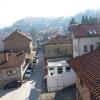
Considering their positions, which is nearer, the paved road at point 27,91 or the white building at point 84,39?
the paved road at point 27,91

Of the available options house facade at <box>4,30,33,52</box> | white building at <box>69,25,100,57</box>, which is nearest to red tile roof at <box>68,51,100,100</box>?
white building at <box>69,25,100,57</box>

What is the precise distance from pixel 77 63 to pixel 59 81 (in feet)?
62.0

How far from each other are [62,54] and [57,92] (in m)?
23.7

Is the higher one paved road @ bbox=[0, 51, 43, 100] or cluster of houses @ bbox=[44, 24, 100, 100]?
cluster of houses @ bbox=[44, 24, 100, 100]

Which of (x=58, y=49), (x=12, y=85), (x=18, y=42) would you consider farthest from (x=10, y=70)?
(x=18, y=42)

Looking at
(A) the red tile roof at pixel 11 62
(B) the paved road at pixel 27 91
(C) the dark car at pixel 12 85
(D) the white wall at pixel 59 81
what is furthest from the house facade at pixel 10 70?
(D) the white wall at pixel 59 81

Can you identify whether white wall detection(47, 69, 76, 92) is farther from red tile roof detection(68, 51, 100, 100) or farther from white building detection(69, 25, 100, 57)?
red tile roof detection(68, 51, 100, 100)

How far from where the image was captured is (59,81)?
1417 inches

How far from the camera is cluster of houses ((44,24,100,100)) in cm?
1375

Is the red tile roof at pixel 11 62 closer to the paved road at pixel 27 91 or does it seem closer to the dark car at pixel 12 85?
the dark car at pixel 12 85

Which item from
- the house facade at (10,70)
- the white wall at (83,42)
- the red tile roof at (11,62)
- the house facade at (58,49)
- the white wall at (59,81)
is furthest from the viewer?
the house facade at (58,49)

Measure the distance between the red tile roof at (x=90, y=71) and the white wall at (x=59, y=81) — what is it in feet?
57.4

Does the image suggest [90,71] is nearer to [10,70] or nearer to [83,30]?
[83,30]

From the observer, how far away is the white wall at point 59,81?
35781 mm
